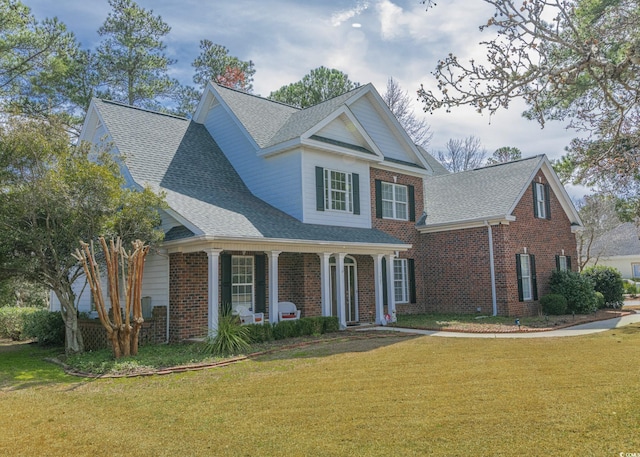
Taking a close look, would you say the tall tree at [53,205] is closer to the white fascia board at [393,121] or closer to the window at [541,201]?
the white fascia board at [393,121]

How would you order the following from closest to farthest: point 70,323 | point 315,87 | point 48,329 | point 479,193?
1. point 70,323
2. point 48,329
3. point 479,193
4. point 315,87

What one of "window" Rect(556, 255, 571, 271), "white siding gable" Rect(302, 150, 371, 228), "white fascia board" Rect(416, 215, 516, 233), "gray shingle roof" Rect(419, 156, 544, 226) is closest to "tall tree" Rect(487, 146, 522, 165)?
"window" Rect(556, 255, 571, 271)

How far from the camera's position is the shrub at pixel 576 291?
19922 millimetres

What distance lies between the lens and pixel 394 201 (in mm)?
20219

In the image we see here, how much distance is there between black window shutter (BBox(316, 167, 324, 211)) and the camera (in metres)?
16.7

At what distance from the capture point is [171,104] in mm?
31328

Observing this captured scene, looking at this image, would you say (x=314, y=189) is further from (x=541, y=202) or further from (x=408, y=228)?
(x=541, y=202)

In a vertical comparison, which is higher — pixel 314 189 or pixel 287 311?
pixel 314 189

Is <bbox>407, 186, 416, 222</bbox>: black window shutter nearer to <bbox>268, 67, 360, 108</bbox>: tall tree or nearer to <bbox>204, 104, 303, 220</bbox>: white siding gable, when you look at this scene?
<bbox>204, 104, 303, 220</bbox>: white siding gable

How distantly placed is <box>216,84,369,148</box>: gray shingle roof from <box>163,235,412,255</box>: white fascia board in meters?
3.82

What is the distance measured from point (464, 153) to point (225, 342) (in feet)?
129

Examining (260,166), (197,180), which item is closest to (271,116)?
(260,166)

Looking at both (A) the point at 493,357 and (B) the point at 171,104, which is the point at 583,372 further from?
(B) the point at 171,104

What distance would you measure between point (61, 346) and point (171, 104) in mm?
20089
